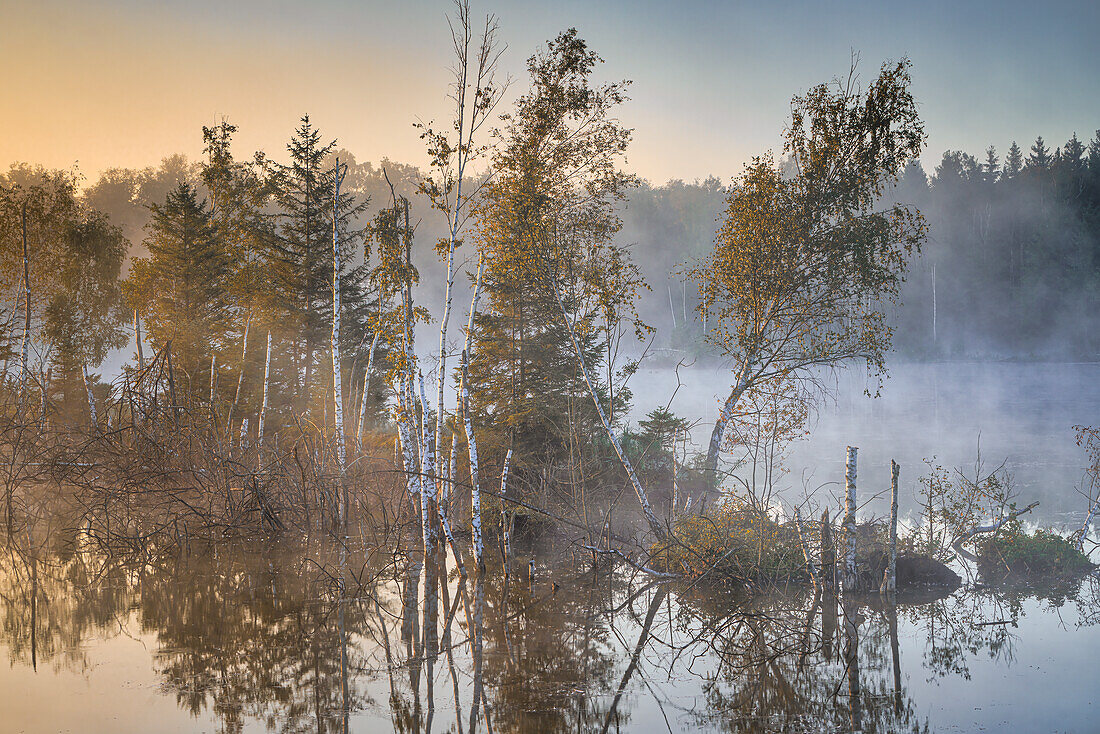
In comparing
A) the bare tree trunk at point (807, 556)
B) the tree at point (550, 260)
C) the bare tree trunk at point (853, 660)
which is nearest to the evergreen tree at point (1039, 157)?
the tree at point (550, 260)

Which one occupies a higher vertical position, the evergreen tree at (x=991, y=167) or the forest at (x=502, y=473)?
→ the evergreen tree at (x=991, y=167)

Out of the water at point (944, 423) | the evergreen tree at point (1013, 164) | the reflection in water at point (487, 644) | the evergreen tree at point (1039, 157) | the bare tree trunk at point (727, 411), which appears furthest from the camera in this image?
the evergreen tree at point (1013, 164)

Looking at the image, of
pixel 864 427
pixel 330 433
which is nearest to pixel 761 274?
pixel 330 433

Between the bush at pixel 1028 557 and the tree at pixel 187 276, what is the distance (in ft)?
79.7

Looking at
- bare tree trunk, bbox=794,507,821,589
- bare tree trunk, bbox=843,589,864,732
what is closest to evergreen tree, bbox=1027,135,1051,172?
bare tree trunk, bbox=794,507,821,589

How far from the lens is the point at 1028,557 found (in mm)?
14016

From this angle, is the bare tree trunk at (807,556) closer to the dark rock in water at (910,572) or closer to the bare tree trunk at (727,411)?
the dark rock in water at (910,572)

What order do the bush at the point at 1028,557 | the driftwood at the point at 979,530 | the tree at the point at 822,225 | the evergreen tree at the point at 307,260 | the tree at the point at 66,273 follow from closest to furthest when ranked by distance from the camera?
the driftwood at the point at 979,530 < the bush at the point at 1028,557 < the tree at the point at 822,225 < the evergreen tree at the point at 307,260 < the tree at the point at 66,273

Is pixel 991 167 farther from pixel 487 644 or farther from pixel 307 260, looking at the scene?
pixel 487 644

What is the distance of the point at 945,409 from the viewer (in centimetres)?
4922

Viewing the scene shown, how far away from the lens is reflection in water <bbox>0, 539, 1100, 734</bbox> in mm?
8250

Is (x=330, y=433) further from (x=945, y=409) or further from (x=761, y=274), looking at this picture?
(x=945, y=409)

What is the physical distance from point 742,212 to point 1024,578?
9842mm

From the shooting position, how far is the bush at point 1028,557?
1393 cm
